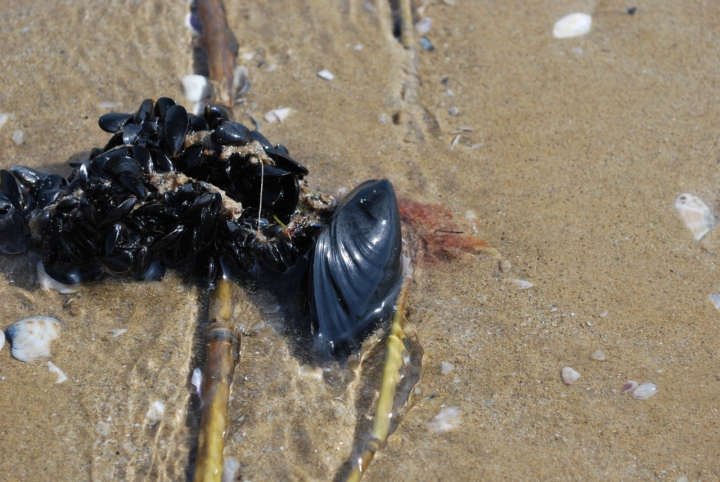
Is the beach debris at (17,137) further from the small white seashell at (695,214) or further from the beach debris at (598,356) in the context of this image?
the small white seashell at (695,214)

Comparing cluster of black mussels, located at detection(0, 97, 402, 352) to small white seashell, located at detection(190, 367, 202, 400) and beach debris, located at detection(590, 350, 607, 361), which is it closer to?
small white seashell, located at detection(190, 367, 202, 400)

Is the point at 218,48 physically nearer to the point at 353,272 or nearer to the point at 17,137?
the point at 17,137

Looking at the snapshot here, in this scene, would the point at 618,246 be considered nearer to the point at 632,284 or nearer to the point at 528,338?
the point at 632,284

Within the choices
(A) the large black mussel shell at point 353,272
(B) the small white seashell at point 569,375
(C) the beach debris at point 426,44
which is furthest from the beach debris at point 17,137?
(B) the small white seashell at point 569,375

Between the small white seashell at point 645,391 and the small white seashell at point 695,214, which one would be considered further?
the small white seashell at point 695,214

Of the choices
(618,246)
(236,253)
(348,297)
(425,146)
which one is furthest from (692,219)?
(236,253)

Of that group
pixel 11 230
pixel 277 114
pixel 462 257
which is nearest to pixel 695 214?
pixel 462 257
